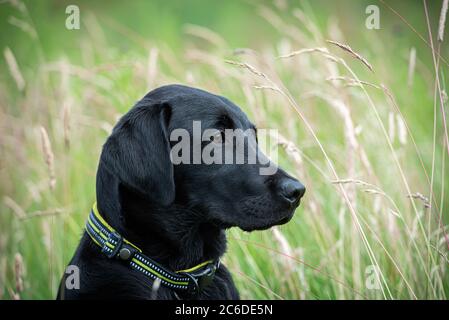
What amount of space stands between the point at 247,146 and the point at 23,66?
4.00m

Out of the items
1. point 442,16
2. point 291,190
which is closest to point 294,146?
point 291,190

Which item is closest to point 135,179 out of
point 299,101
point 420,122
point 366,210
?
point 366,210

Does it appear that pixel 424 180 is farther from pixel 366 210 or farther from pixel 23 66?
pixel 23 66

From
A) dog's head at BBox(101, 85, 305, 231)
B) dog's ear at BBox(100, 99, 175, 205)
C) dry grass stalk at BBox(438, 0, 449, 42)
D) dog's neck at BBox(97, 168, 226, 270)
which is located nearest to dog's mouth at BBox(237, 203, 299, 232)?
dog's head at BBox(101, 85, 305, 231)

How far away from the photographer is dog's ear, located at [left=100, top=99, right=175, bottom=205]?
8.86 feet

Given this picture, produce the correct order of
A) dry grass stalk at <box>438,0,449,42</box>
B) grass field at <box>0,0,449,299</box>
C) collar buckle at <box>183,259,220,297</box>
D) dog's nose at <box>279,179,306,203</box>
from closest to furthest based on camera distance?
dry grass stalk at <box>438,0,449,42</box> → dog's nose at <box>279,179,306,203</box> → collar buckle at <box>183,259,220,297</box> → grass field at <box>0,0,449,299</box>

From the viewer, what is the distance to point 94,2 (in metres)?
8.80

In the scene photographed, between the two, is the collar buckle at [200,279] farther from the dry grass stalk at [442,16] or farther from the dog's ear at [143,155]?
the dry grass stalk at [442,16]

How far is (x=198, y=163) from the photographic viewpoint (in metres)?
2.86

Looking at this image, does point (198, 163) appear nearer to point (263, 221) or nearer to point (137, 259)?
point (263, 221)

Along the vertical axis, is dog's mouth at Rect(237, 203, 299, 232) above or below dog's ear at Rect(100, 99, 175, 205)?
below

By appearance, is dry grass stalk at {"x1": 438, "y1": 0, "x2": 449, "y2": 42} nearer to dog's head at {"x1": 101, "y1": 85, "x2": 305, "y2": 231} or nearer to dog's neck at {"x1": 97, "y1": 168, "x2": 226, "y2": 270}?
dog's head at {"x1": 101, "y1": 85, "x2": 305, "y2": 231}

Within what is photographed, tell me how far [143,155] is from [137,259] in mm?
471
